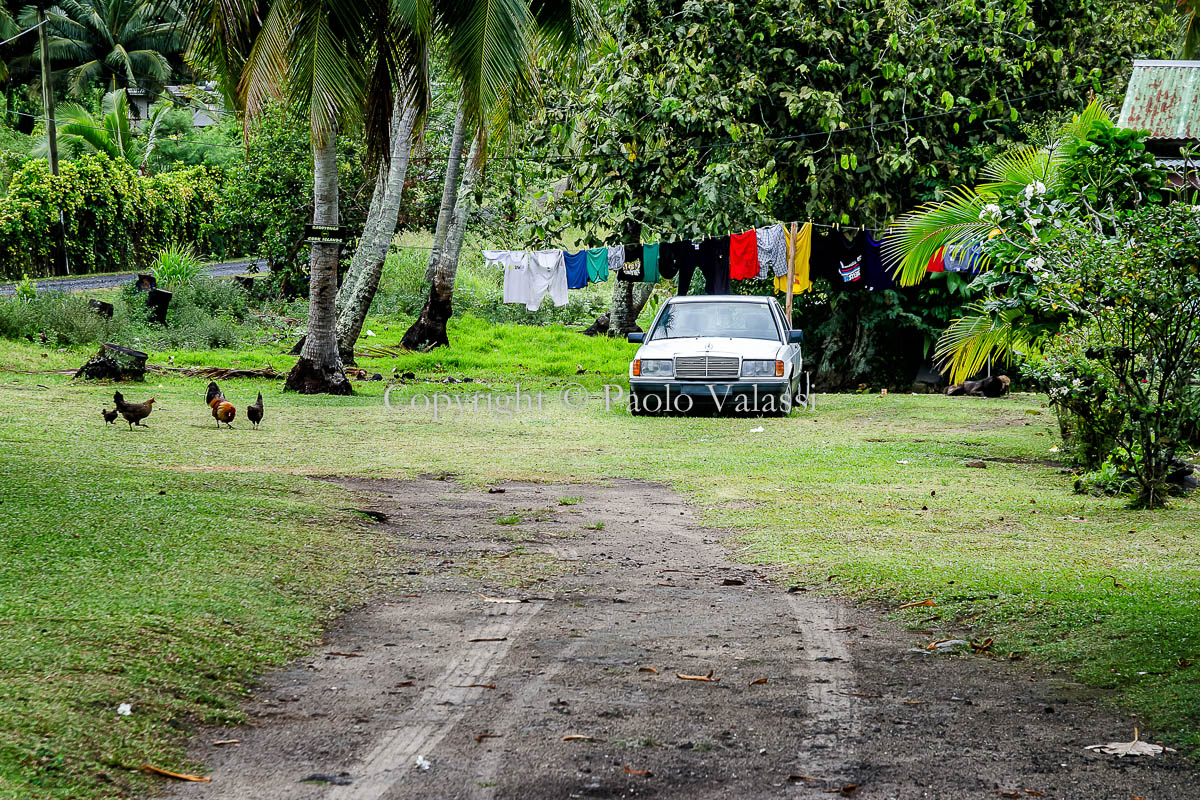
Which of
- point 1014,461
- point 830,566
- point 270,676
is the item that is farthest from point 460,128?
point 270,676

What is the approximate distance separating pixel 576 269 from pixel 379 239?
4074mm

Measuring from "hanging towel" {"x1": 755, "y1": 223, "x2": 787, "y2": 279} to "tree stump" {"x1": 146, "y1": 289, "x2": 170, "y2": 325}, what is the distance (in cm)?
1261

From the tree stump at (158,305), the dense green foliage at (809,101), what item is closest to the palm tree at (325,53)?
the dense green foliage at (809,101)

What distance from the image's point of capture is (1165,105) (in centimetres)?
1370

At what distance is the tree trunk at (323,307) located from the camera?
1708 centimetres

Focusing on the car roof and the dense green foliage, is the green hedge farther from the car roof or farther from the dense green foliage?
the car roof

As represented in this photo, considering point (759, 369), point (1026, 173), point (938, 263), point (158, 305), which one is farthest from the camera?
point (158, 305)

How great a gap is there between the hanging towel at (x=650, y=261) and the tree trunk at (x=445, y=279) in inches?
146

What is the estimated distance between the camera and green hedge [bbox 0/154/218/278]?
105ft

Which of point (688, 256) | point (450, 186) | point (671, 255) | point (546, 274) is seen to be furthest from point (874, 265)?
point (450, 186)

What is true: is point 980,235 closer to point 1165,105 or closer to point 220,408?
point 1165,105

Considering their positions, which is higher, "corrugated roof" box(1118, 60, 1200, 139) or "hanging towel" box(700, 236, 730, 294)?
"corrugated roof" box(1118, 60, 1200, 139)

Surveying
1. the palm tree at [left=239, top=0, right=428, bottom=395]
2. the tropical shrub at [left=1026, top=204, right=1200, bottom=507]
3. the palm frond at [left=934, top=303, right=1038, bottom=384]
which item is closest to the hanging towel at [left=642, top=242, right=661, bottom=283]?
the palm tree at [left=239, top=0, right=428, bottom=395]

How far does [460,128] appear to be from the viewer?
2259cm
